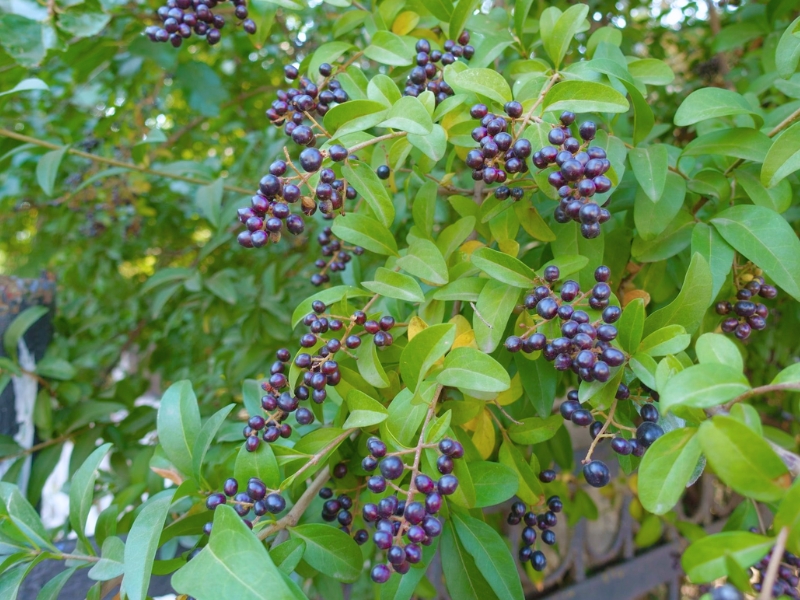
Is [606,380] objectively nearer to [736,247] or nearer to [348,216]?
[736,247]

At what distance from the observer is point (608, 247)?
3.55 feet

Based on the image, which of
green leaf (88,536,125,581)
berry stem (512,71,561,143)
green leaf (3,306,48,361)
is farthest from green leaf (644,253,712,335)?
green leaf (3,306,48,361)

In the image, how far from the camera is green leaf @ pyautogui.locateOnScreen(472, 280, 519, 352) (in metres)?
0.83

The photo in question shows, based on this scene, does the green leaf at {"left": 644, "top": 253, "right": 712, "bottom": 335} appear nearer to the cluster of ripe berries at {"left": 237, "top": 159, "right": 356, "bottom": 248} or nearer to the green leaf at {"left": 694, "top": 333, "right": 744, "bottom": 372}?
the green leaf at {"left": 694, "top": 333, "right": 744, "bottom": 372}

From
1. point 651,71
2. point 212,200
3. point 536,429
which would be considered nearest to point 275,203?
point 536,429

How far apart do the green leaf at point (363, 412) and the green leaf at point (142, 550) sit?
286 mm

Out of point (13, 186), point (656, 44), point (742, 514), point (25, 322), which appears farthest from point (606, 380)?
point (13, 186)

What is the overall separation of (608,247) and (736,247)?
24cm

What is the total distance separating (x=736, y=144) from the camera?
0.96 m

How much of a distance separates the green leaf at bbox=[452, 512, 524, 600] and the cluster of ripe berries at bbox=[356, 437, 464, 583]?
178 millimetres

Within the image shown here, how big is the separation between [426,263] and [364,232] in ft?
0.42

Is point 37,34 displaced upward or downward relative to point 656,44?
downward

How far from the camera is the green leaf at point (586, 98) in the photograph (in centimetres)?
80

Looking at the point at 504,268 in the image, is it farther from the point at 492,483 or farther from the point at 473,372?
the point at 492,483
